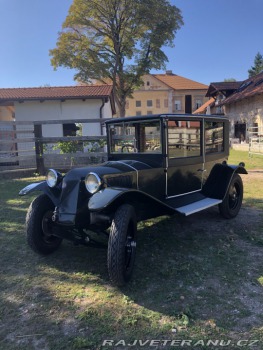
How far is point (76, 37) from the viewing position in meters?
21.9

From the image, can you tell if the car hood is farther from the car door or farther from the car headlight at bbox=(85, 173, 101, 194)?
the car door

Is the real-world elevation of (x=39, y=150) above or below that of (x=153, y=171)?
above

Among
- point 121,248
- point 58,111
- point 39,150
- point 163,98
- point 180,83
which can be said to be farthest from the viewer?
point 180,83

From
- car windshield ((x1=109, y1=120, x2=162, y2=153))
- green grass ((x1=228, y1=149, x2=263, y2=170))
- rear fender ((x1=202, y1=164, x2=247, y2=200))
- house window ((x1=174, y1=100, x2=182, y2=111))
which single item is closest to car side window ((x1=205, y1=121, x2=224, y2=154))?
rear fender ((x1=202, y1=164, x2=247, y2=200))

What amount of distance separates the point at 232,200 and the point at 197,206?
126 cm

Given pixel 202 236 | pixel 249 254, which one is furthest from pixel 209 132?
pixel 249 254

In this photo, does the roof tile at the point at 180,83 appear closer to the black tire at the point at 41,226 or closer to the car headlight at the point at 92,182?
the black tire at the point at 41,226

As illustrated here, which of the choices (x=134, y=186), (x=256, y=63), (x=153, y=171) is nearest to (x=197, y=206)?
(x=153, y=171)

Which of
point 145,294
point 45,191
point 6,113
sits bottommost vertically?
point 145,294

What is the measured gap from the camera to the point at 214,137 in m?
5.05

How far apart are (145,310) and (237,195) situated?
330 cm

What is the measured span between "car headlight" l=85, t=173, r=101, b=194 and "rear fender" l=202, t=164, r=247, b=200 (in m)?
2.27

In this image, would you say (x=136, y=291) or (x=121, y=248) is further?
(x=136, y=291)

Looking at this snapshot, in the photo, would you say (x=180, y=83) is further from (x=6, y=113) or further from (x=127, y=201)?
(x=127, y=201)
